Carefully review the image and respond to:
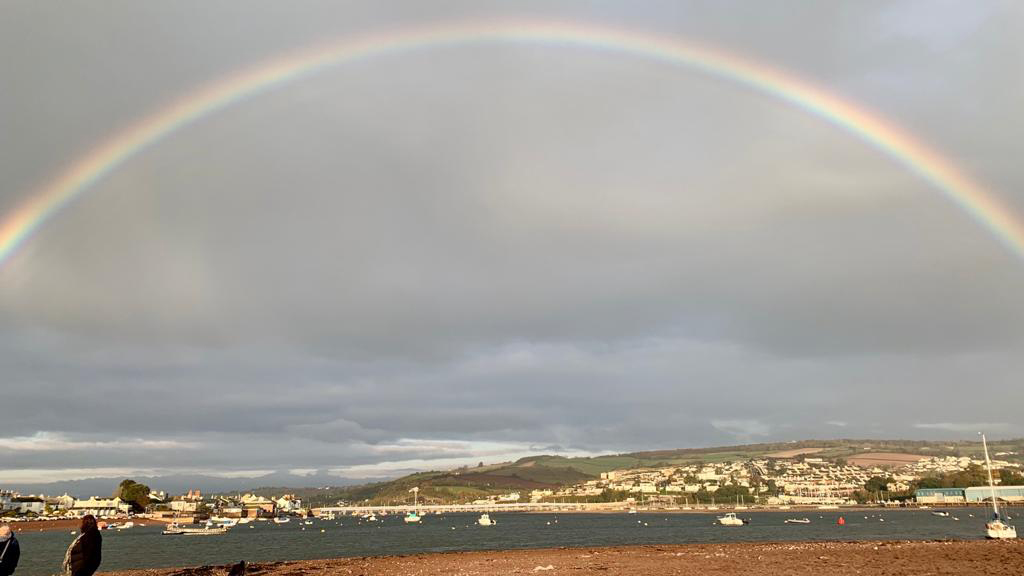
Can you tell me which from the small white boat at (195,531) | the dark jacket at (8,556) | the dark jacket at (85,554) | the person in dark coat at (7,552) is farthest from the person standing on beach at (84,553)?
the small white boat at (195,531)

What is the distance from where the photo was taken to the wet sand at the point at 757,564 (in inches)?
1297

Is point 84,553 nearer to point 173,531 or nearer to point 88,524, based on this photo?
point 88,524

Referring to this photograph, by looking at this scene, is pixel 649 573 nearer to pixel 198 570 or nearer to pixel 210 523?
pixel 198 570

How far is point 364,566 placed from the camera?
4334 centimetres

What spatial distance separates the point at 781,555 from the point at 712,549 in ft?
31.1

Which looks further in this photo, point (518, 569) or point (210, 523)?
point (210, 523)

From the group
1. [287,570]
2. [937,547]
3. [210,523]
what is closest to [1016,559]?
[937,547]

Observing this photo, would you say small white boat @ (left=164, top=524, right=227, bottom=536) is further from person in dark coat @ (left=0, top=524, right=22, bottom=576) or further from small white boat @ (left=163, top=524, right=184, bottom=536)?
person in dark coat @ (left=0, top=524, right=22, bottom=576)

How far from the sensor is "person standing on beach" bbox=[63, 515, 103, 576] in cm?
1584

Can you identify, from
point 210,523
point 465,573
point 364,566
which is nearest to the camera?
point 465,573

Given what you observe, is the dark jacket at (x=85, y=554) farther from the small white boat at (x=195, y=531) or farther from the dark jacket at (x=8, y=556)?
the small white boat at (x=195, y=531)

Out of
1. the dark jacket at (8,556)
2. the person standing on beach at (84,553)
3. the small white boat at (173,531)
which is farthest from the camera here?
the small white boat at (173,531)

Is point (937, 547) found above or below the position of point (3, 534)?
below

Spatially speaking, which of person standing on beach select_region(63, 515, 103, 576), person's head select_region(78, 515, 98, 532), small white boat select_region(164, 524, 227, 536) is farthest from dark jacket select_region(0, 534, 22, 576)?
small white boat select_region(164, 524, 227, 536)
